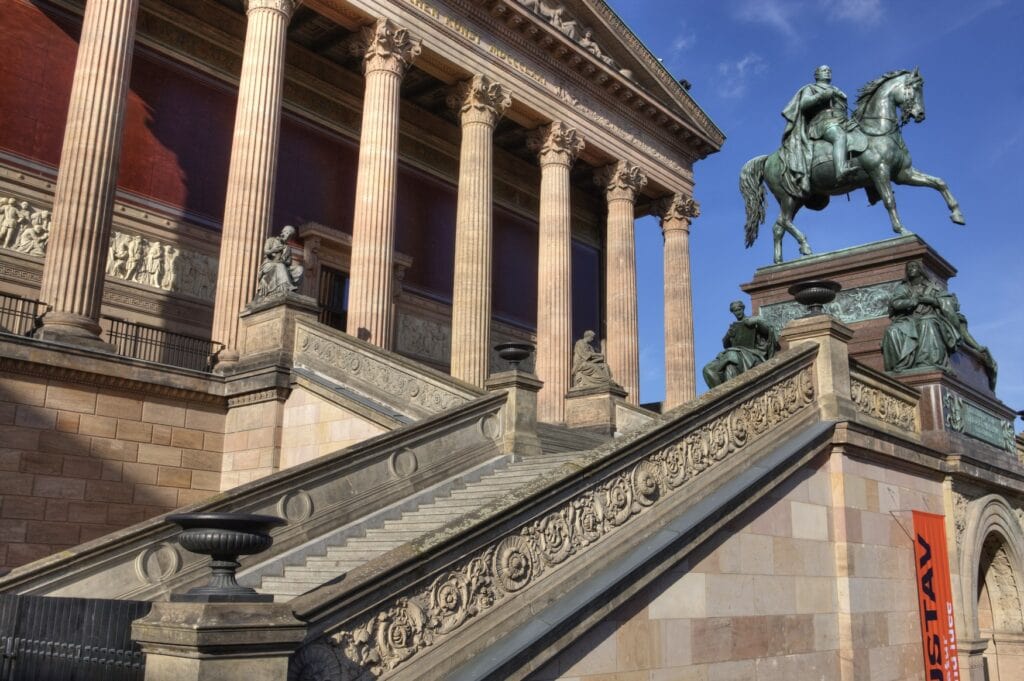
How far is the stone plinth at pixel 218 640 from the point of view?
445 centimetres

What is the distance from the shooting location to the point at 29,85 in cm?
1991

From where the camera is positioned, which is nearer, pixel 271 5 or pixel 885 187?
pixel 885 187

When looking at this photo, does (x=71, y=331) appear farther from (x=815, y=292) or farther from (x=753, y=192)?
(x=815, y=292)

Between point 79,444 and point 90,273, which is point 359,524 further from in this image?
point 90,273

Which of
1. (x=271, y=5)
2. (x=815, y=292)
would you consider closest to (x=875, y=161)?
(x=815, y=292)

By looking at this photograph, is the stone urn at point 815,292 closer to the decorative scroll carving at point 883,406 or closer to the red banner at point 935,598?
the decorative scroll carving at point 883,406

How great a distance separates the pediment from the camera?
29.0 m

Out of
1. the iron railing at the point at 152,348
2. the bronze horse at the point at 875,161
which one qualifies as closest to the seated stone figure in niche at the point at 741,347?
the bronze horse at the point at 875,161

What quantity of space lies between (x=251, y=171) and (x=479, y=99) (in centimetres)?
832

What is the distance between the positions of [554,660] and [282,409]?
34.5 feet

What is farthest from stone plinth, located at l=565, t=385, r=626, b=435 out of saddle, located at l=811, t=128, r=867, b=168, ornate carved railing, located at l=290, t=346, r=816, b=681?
ornate carved railing, located at l=290, t=346, r=816, b=681

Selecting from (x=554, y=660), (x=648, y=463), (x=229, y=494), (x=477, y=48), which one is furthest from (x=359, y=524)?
(x=477, y=48)

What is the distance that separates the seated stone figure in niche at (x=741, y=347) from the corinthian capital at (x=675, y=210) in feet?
66.6

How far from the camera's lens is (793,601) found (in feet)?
26.9
